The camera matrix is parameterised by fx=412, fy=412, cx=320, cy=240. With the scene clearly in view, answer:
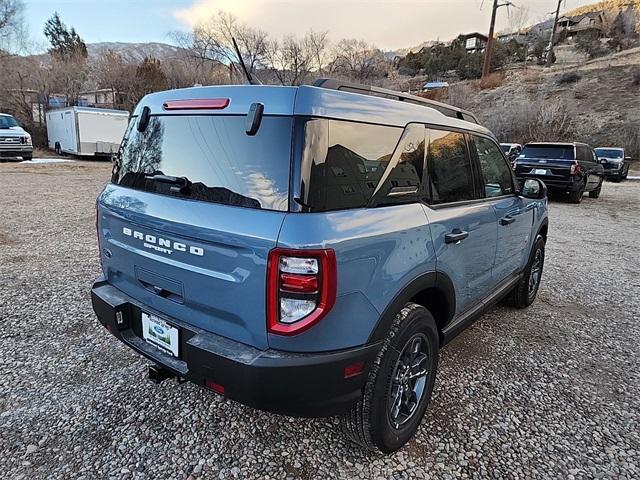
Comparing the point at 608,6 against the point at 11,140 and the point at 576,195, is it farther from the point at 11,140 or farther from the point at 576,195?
the point at 11,140

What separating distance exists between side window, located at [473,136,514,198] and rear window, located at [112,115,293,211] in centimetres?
179

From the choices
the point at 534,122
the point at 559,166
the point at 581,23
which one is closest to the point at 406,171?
the point at 559,166

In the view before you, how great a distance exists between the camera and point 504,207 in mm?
3143

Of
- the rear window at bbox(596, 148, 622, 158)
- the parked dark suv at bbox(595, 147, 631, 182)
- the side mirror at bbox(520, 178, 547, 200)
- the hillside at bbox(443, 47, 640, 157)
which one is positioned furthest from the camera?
the hillside at bbox(443, 47, 640, 157)

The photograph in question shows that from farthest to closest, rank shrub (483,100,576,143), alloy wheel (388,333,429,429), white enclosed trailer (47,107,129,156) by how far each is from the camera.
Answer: shrub (483,100,576,143) < white enclosed trailer (47,107,129,156) < alloy wheel (388,333,429,429)

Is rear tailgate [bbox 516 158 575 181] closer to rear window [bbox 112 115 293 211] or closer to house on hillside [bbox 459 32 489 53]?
rear window [bbox 112 115 293 211]

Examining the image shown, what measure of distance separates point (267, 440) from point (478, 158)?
2300 millimetres

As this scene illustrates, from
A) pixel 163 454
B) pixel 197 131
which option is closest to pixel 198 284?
pixel 197 131

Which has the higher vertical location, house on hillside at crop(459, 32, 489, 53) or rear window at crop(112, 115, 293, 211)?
house on hillside at crop(459, 32, 489, 53)

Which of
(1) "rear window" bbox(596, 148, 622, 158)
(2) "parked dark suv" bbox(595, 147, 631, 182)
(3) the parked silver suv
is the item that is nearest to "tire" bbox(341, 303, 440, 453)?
(3) the parked silver suv

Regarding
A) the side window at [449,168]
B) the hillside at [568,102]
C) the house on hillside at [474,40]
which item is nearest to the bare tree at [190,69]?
the hillside at [568,102]

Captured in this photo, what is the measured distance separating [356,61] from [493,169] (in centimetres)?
4223

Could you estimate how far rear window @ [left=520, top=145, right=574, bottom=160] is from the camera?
38.5 feet

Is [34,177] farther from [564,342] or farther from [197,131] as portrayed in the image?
[564,342]
